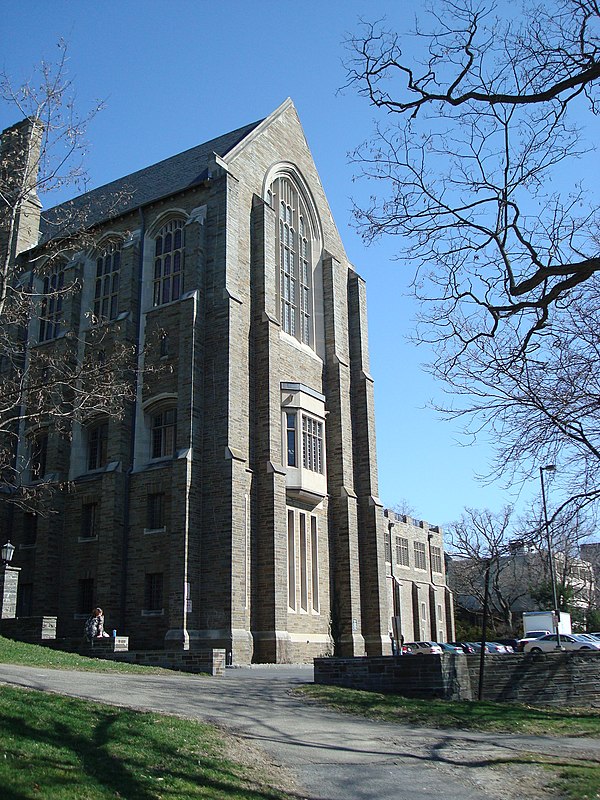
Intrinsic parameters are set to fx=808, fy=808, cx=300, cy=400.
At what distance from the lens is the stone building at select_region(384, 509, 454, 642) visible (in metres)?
62.3

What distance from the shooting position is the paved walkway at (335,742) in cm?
878

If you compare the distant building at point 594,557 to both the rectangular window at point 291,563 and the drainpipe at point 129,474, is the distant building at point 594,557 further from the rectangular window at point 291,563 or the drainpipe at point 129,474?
the drainpipe at point 129,474

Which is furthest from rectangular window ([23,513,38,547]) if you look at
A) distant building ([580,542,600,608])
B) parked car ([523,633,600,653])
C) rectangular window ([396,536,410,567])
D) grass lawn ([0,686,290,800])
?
rectangular window ([396,536,410,567])

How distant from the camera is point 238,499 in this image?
2723cm

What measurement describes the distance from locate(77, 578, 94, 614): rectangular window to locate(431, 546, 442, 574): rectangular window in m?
45.6

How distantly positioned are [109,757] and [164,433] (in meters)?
22.7

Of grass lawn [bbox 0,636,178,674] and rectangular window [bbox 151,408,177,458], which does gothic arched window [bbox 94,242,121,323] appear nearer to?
rectangular window [bbox 151,408,177,458]

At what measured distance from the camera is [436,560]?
237 feet

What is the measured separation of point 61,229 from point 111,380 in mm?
3516

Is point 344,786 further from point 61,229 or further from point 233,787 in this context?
point 61,229

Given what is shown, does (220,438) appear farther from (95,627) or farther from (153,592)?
(95,627)

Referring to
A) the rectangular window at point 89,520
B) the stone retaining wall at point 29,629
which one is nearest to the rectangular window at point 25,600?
the rectangular window at point 89,520

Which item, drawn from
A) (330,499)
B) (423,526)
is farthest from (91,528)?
(423,526)

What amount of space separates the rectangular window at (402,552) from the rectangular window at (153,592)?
38.5 metres
